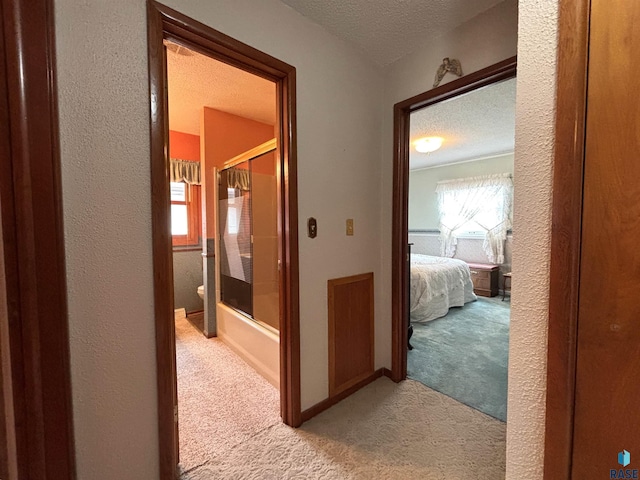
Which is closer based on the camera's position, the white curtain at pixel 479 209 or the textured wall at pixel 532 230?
the textured wall at pixel 532 230

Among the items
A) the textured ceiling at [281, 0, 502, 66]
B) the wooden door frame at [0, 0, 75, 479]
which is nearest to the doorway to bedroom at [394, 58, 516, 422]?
the textured ceiling at [281, 0, 502, 66]

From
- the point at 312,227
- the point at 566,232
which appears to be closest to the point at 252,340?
the point at 312,227

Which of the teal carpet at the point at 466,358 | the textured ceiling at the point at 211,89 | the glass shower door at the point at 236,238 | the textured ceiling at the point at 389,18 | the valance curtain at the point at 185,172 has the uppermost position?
the textured ceiling at the point at 211,89

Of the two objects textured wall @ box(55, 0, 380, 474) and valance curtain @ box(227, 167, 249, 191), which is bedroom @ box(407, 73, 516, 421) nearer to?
valance curtain @ box(227, 167, 249, 191)

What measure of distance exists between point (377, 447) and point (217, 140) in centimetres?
305

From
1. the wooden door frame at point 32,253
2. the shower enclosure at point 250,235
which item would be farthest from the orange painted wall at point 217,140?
the wooden door frame at point 32,253

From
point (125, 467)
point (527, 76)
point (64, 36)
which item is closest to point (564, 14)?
point (527, 76)

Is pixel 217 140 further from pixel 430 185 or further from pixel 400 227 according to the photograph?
pixel 430 185

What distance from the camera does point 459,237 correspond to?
5.52m

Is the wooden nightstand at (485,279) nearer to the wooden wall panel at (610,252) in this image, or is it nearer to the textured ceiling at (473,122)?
the textured ceiling at (473,122)

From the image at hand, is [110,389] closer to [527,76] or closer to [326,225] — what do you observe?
[326,225]

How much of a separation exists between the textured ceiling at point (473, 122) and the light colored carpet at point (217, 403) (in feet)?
8.28

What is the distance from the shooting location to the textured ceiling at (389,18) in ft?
5.04

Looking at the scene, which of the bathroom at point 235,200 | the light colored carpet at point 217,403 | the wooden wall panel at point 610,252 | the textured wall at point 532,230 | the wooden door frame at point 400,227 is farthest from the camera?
the bathroom at point 235,200
